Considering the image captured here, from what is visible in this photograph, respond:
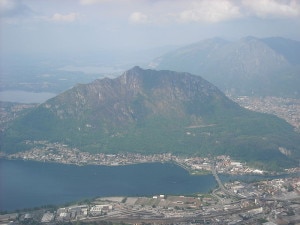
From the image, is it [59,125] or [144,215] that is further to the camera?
[59,125]

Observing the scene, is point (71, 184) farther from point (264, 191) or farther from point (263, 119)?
point (263, 119)

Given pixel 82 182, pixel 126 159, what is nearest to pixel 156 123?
pixel 126 159

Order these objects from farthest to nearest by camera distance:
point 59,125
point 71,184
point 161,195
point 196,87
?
point 196,87, point 59,125, point 71,184, point 161,195

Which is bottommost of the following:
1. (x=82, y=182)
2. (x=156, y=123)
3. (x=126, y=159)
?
(x=82, y=182)

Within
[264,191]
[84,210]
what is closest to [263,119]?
[264,191]

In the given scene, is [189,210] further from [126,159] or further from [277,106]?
[277,106]

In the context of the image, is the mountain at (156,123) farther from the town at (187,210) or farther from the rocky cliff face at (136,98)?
the town at (187,210)

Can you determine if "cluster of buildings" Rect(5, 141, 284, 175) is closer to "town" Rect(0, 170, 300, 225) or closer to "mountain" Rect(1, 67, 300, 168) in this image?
"mountain" Rect(1, 67, 300, 168)
